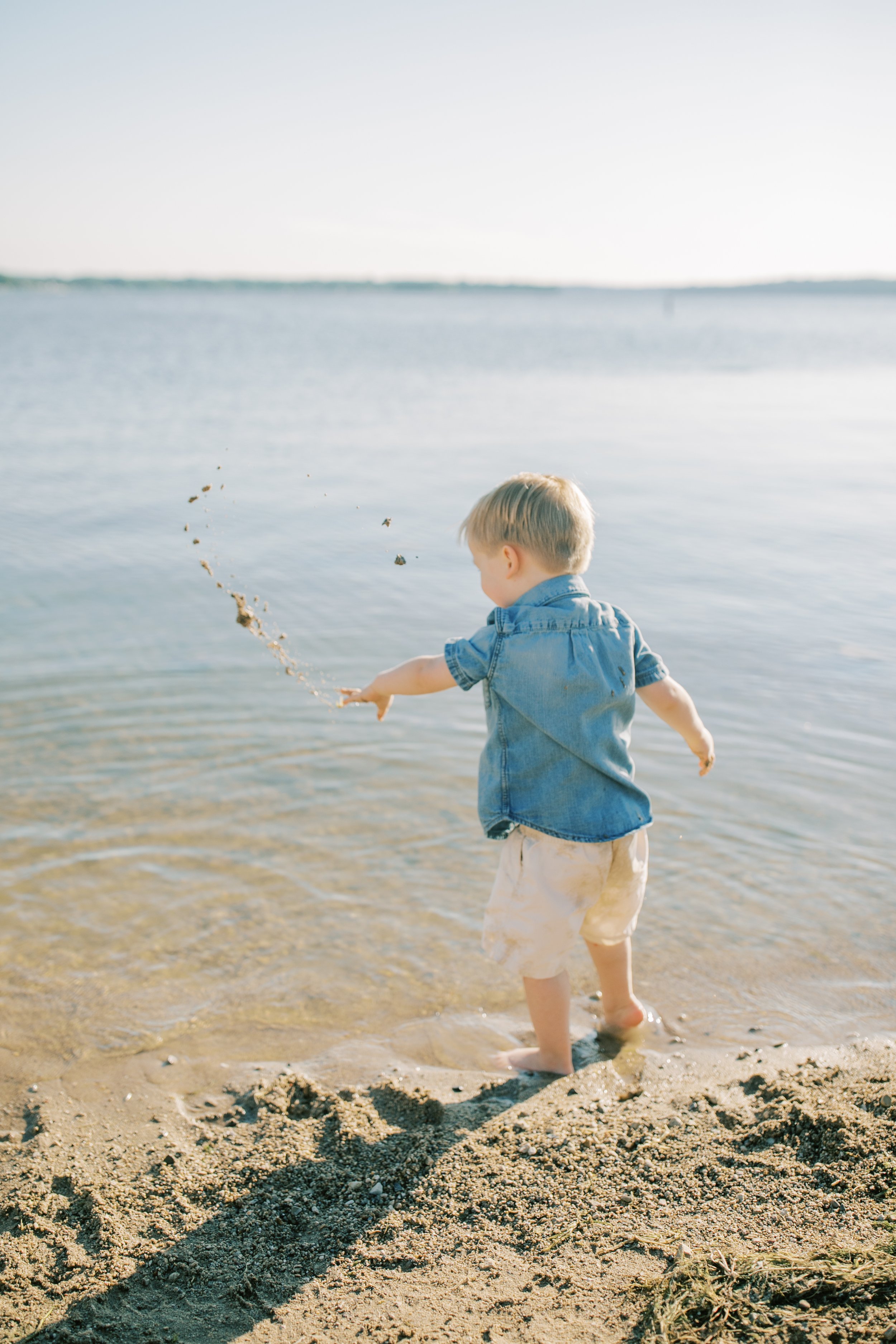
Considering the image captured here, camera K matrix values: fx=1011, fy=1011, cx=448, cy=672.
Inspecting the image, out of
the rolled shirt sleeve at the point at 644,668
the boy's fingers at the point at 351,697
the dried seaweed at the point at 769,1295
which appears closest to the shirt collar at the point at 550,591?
the rolled shirt sleeve at the point at 644,668

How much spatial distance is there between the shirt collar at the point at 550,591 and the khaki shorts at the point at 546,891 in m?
0.68

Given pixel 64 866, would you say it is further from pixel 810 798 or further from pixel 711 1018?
pixel 810 798

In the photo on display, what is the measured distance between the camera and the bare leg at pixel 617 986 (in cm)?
345

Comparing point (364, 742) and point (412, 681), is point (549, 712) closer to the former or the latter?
point (412, 681)

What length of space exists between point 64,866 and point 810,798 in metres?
3.69

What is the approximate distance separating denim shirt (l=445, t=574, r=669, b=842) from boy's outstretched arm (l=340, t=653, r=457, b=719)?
3cm

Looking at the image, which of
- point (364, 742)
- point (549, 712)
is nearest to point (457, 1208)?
point (549, 712)

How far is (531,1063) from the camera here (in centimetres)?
332

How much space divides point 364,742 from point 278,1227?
144 inches

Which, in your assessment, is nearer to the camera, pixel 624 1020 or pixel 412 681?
pixel 412 681

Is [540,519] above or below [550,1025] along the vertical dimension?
above

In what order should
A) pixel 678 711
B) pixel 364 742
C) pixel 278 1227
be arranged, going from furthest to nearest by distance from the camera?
pixel 364 742 → pixel 678 711 → pixel 278 1227

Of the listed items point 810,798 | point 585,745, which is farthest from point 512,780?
point 810,798

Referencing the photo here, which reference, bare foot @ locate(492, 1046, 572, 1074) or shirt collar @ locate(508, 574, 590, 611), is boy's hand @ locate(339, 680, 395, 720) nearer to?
shirt collar @ locate(508, 574, 590, 611)
